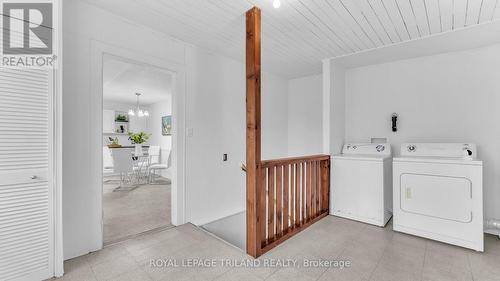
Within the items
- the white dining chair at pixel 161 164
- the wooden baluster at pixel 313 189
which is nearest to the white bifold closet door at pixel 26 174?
the wooden baluster at pixel 313 189

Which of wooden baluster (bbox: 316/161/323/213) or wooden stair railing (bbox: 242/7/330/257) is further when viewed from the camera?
wooden baluster (bbox: 316/161/323/213)

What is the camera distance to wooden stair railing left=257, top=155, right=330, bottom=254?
7.61ft

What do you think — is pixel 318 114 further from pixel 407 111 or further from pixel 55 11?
pixel 55 11

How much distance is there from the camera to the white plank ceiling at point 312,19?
203 centimetres

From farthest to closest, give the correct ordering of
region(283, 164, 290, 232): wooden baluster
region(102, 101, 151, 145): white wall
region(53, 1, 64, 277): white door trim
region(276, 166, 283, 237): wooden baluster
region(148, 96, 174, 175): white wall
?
1. region(102, 101, 151, 145): white wall
2. region(148, 96, 174, 175): white wall
3. region(283, 164, 290, 232): wooden baluster
4. region(276, 166, 283, 237): wooden baluster
5. region(53, 1, 64, 277): white door trim

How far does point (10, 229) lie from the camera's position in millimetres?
1594

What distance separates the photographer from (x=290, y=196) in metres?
2.71

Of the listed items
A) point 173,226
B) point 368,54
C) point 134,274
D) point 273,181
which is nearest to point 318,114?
point 368,54

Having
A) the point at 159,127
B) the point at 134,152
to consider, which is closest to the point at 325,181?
the point at 134,152

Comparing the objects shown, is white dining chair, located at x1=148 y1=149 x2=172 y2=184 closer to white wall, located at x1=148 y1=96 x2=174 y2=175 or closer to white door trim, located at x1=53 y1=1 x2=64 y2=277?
white wall, located at x1=148 y1=96 x2=174 y2=175

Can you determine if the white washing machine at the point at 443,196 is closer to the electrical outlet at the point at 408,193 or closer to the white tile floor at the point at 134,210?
the electrical outlet at the point at 408,193

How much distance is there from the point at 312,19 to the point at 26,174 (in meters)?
2.83

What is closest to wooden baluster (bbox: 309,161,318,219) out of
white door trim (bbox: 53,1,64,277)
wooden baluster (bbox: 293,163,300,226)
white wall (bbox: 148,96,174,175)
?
wooden baluster (bbox: 293,163,300,226)

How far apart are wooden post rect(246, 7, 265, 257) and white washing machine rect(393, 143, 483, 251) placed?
1784 millimetres
